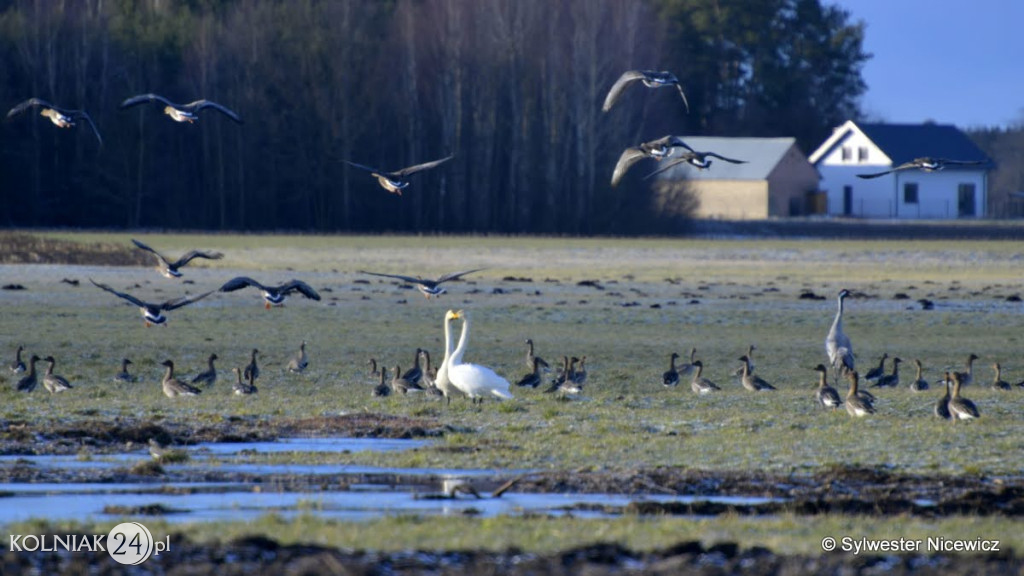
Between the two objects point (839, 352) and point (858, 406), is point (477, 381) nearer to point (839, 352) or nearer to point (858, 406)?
point (858, 406)

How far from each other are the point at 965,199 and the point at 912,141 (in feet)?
19.0

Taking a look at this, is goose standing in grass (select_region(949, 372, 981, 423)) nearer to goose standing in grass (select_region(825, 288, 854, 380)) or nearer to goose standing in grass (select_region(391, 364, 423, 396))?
goose standing in grass (select_region(825, 288, 854, 380))

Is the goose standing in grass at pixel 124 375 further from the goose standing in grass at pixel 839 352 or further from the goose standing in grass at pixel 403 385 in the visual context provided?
the goose standing in grass at pixel 839 352

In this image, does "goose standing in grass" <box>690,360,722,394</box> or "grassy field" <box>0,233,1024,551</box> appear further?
"goose standing in grass" <box>690,360,722,394</box>

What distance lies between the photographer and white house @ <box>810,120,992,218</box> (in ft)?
345

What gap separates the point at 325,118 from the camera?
3118 inches

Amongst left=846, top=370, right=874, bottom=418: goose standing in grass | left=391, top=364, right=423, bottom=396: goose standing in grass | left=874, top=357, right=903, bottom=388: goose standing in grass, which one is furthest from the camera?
left=874, top=357, right=903, bottom=388: goose standing in grass

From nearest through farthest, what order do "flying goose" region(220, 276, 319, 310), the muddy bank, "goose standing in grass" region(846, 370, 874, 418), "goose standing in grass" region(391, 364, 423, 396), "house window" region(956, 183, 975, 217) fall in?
the muddy bank → "goose standing in grass" region(846, 370, 874, 418) → "goose standing in grass" region(391, 364, 423, 396) → "flying goose" region(220, 276, 319, 310) → "house window" region(956, 183, 975, 217)

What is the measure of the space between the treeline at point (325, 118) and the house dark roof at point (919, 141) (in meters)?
30.8

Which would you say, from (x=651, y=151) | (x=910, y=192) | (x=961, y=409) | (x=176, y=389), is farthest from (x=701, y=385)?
(x=910, y=192)

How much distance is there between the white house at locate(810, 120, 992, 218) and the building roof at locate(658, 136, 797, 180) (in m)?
6.18

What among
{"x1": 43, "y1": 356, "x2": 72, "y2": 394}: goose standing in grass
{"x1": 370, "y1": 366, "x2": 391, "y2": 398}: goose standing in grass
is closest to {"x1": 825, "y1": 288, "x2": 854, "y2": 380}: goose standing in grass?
{"x1": 370, "y1": 366, "x2": 391, "y2": 398}: goose standing in grass

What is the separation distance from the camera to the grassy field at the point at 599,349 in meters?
13.3

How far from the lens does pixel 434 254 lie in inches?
2121
